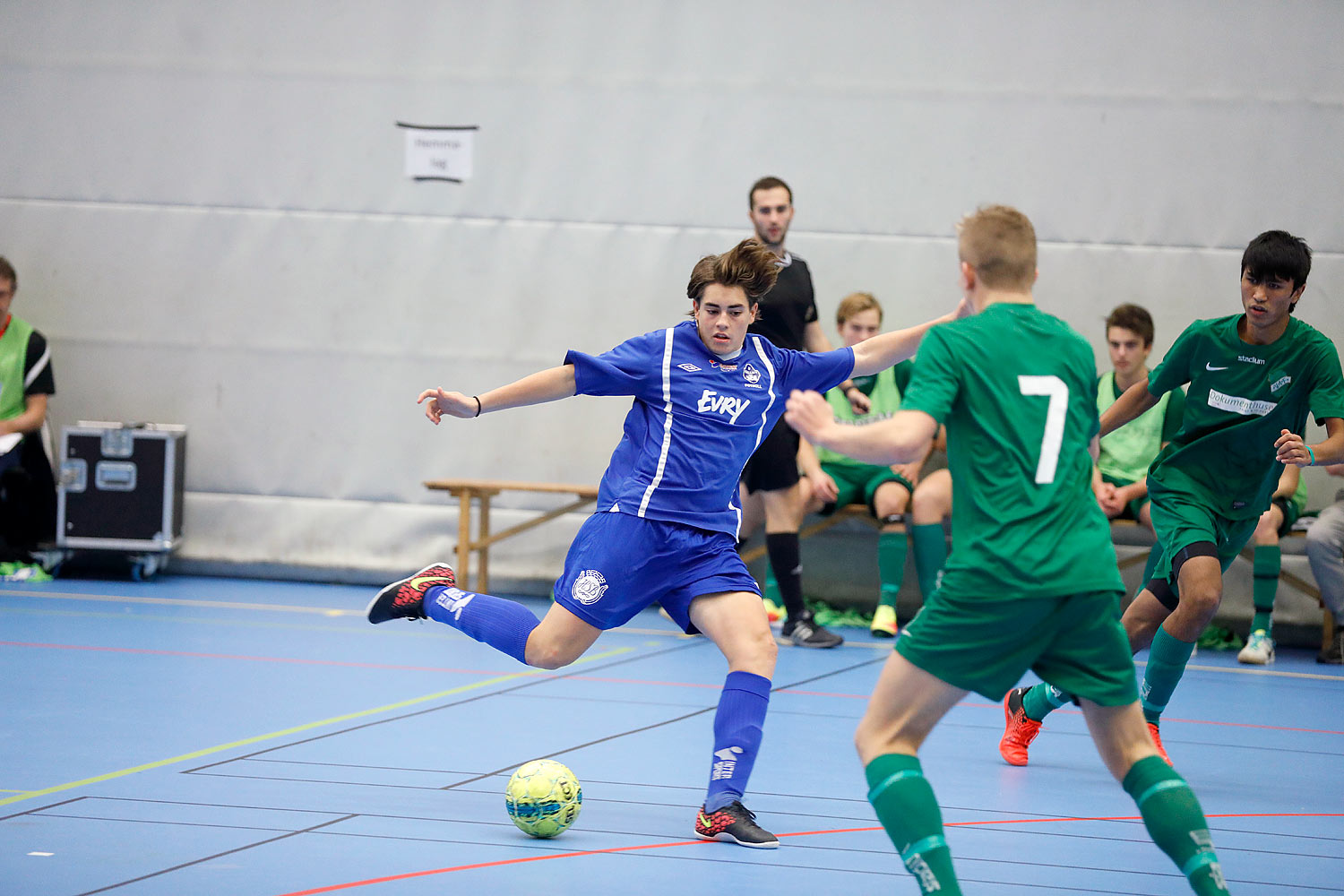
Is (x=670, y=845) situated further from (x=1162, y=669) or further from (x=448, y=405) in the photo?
(x=1162, y=669)

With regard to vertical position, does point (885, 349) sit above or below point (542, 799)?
above

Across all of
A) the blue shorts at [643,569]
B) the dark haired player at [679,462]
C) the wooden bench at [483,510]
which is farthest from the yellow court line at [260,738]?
the wooden bench at [483,510]

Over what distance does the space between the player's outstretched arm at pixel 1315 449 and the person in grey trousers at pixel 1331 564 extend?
3187mm

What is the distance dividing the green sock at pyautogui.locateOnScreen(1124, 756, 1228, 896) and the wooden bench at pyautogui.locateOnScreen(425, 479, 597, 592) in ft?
19.9

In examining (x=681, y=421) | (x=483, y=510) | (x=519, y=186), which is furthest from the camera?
(x=519, y=186)

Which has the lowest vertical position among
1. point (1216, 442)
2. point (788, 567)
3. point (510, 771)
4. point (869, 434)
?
point (510, 771)

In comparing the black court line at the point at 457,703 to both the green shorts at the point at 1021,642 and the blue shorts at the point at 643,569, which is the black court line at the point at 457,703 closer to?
the blue shorts at the point at 643,569

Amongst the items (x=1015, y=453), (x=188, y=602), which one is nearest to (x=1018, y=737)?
(x=1015, y=453)

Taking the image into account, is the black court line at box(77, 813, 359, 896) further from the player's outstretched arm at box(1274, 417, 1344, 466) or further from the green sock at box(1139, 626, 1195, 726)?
the player's outstretched arm at box(1274, 417, 1344, 466)

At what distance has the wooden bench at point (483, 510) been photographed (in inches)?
352

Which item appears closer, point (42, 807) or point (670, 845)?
point (670, 845)

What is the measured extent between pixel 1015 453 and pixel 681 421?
1550 mm

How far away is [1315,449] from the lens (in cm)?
464

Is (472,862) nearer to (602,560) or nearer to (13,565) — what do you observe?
(602,560)
